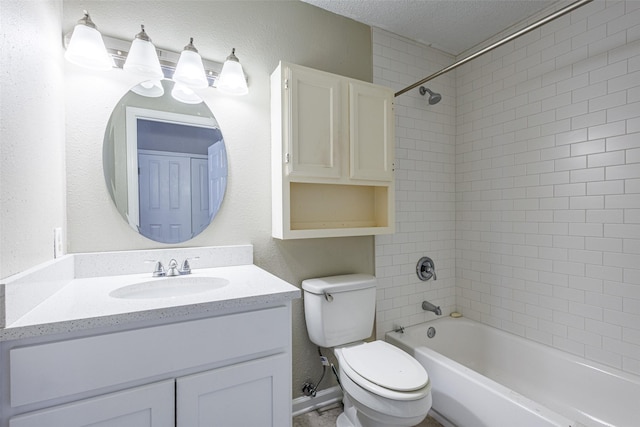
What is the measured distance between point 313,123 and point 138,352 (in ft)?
4.19

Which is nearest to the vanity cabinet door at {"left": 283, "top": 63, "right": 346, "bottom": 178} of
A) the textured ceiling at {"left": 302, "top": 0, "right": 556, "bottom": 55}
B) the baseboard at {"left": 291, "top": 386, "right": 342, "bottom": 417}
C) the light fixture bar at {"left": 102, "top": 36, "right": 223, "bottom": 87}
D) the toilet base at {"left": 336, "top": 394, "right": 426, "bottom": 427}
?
the light fixture bar at {"left": 102, "top": 36, "right": 223, "bottom": 87}

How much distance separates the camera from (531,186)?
198 cm

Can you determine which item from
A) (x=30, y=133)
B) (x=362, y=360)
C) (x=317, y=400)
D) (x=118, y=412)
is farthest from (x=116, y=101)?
(x=317, y=400)

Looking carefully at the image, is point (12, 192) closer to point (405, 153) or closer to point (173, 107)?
point (173, 107)

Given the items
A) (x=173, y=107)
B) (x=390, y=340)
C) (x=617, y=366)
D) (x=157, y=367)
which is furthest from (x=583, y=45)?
(x=157, y=367)

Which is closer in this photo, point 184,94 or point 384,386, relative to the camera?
point 384,386

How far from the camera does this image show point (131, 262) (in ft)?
4.59

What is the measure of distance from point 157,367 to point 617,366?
86.6 inches

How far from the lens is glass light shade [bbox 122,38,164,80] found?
4.42 feet

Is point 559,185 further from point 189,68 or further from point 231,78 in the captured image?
point 189,68

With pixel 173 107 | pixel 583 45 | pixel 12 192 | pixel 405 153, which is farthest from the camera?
pixel 405 153

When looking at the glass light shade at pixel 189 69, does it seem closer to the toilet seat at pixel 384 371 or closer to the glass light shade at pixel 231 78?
the glass light shade at pixel 231 78

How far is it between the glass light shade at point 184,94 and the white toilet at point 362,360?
45.0 inches

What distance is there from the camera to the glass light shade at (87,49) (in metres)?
1.23
